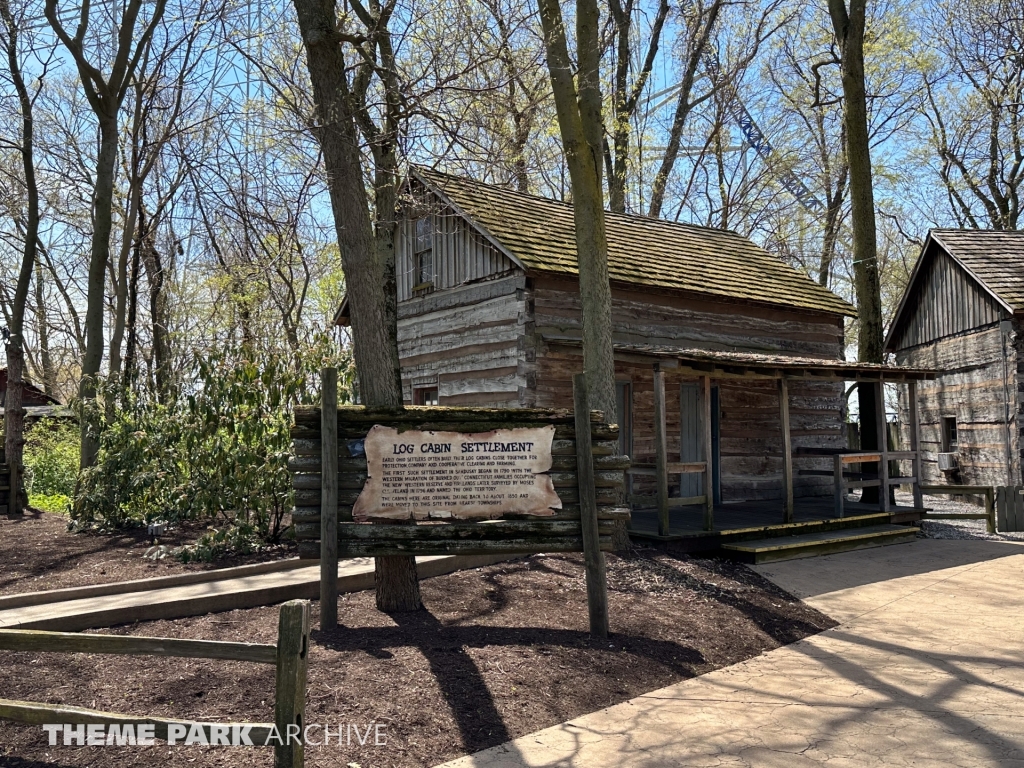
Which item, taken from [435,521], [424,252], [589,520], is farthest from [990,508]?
[435,521]

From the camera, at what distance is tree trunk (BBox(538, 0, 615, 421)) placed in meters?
10.0

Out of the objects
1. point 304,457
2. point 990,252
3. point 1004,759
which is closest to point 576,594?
point 304,457

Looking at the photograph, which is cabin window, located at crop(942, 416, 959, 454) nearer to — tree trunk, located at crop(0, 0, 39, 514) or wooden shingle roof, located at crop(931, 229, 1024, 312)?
wooden shingle roof, located at crop(931, 229, 1024, 312)

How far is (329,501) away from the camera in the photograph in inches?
251

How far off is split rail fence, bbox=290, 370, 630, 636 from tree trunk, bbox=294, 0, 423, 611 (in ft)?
1.85

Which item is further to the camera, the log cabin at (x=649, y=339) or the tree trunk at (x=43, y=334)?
the tree trunk at (x=43, y=334)

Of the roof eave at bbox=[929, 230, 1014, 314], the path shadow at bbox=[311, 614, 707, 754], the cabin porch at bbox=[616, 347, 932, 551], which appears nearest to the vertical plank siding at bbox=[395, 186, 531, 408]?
the cabin porch at bbox=[616, 347, 932, 551]

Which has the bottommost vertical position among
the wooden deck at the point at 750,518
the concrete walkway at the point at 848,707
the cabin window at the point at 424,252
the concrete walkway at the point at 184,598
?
the concrete walkway at the point at 848,707

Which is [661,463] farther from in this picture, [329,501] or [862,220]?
[862,220]

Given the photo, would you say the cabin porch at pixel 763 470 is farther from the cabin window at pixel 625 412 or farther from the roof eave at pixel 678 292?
the roof eave at pixel 678 292

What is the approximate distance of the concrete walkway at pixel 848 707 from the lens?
458 cm

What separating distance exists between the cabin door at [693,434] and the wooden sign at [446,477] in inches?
350

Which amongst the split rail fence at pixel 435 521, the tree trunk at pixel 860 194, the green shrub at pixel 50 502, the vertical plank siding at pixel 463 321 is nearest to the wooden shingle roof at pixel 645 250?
the vertical plank siding at pixel 463 321

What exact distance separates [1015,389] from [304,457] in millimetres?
15921
